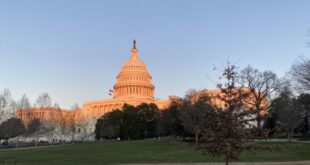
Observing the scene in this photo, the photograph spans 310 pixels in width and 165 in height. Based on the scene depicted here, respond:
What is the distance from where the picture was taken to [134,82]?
16962 centimetres

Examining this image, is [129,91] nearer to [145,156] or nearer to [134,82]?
[134,82]

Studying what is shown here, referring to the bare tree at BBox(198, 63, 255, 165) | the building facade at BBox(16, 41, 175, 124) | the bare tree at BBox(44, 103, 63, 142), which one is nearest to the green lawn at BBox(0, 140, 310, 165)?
the bare tree at BBox(198, 63, 255, 165)

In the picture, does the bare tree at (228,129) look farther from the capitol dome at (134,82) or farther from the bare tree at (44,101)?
the capitol dome at (134,82)

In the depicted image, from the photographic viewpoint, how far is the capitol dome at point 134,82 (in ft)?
557

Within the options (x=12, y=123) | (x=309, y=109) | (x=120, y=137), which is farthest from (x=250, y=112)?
(x=120, y=137)

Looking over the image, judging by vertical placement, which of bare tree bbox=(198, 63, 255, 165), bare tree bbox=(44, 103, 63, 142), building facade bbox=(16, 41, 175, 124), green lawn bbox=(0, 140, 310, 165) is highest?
building facade bbox=(16, 41, 175, 124)

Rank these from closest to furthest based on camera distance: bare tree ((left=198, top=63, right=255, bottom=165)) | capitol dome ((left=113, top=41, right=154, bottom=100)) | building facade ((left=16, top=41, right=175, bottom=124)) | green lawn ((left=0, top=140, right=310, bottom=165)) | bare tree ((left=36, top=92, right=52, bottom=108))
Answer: bare tree ((left=198, top=63, right=255, bottom=165))
green lawn ((left=0, top=140, right=310, bottom=165))
bare tree ((left=36, top=92, right=52, bottom=108))
building facade ((left=16, top=41, right=175, bottom=124))
capitol dome ((left=113, top=41, right=154, bottom=100))

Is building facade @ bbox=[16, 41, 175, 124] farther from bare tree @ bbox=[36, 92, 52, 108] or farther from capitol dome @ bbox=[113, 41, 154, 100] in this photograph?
bare tree @ bbox=[36, 92, 52, 108]

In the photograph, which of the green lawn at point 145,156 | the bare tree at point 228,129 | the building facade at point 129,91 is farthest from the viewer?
the building facade at point 129,91

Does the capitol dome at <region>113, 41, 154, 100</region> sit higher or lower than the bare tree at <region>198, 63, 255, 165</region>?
higher

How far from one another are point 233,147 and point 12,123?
73.8 meters

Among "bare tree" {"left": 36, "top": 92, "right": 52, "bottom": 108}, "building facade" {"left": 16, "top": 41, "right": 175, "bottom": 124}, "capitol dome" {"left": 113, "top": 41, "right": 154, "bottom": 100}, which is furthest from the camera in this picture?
"capitol dome" {"left": 113, "top": 41, "right": 154, "bottom": 100}

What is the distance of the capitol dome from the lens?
169625 mm

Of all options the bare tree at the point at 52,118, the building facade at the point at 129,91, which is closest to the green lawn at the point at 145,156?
the bare tree at the point at 52,118
